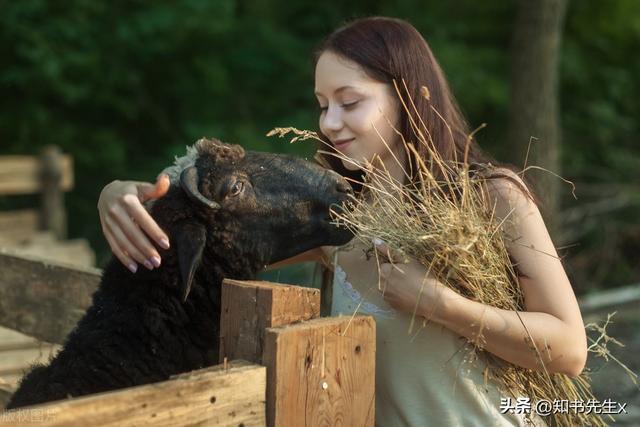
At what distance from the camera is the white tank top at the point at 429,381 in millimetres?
3141

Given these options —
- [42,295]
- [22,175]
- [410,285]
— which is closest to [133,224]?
[410,285]

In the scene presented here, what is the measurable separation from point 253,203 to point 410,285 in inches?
36.3

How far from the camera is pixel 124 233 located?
3.09 metres

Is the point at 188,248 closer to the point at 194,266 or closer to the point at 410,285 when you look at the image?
the point at 194,266

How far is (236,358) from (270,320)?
0.18m

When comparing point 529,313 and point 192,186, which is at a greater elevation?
point 192,186

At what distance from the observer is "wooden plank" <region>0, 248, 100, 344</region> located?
13.8ft

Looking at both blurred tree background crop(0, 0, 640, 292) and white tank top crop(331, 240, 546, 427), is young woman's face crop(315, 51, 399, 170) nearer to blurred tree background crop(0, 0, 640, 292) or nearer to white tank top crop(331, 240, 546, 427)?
white tank top crop(331, 240, 546, 427)

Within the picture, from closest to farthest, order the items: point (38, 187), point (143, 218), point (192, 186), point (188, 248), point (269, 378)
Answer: point (269, 378) < point (143, 218) < point (188, 248) < point (192, 186) < point (38, 187)

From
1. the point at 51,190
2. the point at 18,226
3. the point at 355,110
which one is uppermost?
the point at 355,110

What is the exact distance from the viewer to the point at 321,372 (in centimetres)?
262

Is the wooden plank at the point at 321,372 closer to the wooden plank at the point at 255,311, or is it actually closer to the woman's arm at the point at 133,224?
the wooden plank at the point at 255,311

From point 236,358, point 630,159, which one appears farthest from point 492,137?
point 236,358

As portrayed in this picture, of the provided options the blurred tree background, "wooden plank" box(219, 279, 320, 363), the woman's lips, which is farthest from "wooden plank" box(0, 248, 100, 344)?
the blurred tree background
